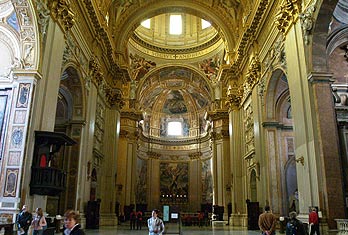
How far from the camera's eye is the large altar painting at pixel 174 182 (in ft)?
116

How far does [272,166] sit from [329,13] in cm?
709

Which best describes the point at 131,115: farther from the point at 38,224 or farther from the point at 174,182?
the point at 38,224


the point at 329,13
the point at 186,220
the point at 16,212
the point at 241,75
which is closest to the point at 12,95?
the point at 16,212

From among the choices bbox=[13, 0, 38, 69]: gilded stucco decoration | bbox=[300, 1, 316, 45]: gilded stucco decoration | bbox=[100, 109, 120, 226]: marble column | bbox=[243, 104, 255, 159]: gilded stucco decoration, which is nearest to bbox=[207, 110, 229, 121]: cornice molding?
bbox=[243, 104, 255, 159]: gilded stucco decoration

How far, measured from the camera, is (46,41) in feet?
34.8

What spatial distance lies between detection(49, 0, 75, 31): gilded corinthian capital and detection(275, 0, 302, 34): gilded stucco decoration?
25.5 ft

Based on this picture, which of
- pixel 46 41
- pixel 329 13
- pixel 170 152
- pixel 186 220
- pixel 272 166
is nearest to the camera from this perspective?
pixel 329 13

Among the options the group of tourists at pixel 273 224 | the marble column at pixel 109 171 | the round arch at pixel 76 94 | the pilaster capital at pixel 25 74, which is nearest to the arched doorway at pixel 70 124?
the round arch at pixel 76 94

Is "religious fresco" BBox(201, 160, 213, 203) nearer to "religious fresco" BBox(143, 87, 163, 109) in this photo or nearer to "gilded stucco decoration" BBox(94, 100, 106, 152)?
"religious fresco" BBox(143, 87, 163, 109)

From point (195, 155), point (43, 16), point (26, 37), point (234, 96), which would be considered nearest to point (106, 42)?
point (43, 16)

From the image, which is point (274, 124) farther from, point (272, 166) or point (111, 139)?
→ point (111, 139)

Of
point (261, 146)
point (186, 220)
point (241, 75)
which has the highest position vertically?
point (241, 75)

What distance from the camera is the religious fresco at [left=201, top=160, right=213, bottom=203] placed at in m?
34.0

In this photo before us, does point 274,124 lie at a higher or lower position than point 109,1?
lower
